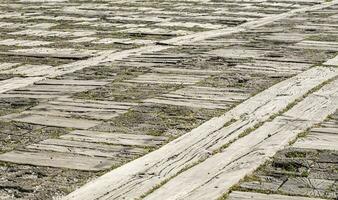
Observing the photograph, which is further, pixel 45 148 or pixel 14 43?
pixel 14 43

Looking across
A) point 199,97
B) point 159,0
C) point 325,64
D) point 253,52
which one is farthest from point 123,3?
point 199,97

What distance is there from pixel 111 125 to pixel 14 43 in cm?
535

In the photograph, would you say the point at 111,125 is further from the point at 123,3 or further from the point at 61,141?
the point at 123,3

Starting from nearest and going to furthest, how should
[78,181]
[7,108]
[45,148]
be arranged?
1. [78,181]
2. [45,148]
3. [7,108]

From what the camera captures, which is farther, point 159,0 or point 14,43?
point 159,0

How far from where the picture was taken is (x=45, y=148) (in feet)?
17.0

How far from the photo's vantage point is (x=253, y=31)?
12.2 metres

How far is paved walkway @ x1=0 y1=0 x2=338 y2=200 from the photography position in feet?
14.7

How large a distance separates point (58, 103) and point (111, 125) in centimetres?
96

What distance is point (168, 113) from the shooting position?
6.23 metres

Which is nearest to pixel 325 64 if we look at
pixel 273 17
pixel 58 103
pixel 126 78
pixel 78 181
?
pixel 126 78

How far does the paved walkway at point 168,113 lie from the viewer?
448 cm

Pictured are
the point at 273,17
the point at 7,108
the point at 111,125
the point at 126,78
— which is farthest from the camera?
the point at 273,17

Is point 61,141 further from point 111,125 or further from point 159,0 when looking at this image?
point 159,0
